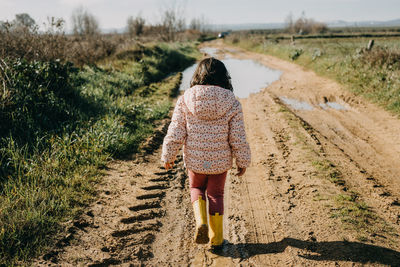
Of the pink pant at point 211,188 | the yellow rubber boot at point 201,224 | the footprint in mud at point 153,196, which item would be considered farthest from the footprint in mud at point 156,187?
the yellow rubber boot at point 201,224

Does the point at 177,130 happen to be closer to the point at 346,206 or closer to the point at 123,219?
the point at 123,219

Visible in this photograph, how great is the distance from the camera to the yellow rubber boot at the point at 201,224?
250 centimetres

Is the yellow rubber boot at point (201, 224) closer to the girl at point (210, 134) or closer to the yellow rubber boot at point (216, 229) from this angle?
the girl at point (210, 134)

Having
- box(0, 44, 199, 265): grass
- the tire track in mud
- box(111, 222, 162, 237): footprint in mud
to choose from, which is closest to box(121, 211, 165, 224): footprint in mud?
the tire track in mud

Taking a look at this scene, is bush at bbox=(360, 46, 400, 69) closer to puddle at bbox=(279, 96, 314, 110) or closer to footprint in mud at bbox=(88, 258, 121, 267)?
puddle at bbox=(279, 96, 314, 110)

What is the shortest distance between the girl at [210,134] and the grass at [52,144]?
1.48 meters

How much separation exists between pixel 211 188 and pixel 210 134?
0.52m

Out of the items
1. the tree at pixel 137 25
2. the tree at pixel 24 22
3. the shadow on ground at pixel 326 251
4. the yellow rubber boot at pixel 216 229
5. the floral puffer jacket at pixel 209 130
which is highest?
the tree at pixel 137 25

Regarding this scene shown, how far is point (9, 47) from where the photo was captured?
6.36 m

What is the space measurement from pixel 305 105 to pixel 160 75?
293 inches

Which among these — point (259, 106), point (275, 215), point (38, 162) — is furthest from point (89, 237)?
point (259, 106)

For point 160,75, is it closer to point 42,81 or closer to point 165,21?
point 42,81

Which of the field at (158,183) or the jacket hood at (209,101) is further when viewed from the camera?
the field at (158,183)

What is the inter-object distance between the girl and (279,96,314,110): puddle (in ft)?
20.5
